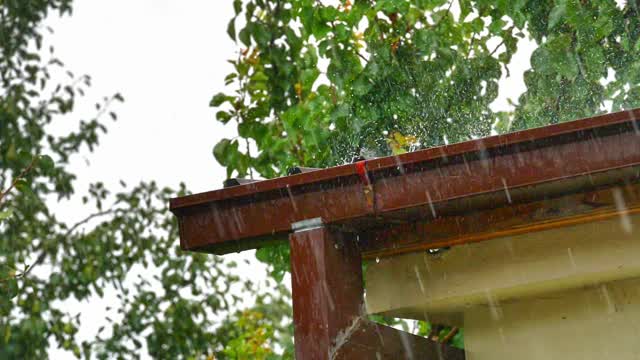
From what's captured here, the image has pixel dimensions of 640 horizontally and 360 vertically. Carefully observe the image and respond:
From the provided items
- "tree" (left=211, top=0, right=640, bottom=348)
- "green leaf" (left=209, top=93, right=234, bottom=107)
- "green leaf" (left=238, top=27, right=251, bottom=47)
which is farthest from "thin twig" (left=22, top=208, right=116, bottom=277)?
"green leaf" (left=238, top=27, right=251, bottom=47)

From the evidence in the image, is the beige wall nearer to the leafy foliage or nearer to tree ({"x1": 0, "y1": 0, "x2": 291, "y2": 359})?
the leafy foliage

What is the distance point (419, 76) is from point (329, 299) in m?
2.45

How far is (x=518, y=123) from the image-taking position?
435 cm

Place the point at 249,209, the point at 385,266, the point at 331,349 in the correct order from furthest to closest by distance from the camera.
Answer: the point at 385,266 → the point at 249,209 → the point at 331,349

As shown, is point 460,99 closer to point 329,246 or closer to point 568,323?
point 568,323

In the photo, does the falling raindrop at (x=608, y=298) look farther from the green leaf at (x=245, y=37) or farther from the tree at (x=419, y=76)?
the tree at (x=419, y=76)

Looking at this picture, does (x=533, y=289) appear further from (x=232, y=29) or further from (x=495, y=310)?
(x=232, y=29)

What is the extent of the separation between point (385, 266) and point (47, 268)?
380cm

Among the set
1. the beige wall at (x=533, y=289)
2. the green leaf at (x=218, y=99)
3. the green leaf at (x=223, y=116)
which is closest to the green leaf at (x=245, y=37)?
the green leaf at (x=218, y=99)

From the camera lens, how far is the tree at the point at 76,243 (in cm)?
530

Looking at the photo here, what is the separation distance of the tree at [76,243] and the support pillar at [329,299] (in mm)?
3387

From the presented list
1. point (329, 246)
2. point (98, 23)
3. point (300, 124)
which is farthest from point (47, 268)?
point (98, 23)

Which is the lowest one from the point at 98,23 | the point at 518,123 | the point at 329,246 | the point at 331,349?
the point at 331,349

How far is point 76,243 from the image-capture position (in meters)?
5.58
